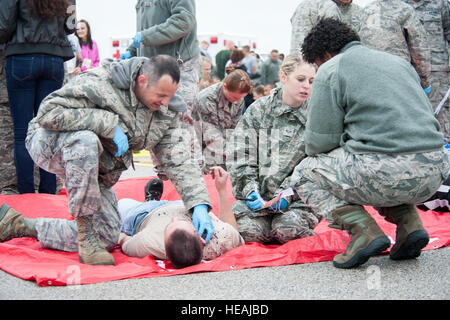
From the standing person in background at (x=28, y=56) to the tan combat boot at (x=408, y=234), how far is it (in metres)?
2.63

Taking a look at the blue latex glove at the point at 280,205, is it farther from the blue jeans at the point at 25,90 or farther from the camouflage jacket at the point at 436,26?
the camouflage jacket at the point at 436,26

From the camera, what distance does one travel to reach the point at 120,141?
7.81ft

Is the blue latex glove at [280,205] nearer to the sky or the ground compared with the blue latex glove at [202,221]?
nearer to the ground

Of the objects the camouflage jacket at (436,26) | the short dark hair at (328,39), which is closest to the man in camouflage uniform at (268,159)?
the short dark hair at (328,39)

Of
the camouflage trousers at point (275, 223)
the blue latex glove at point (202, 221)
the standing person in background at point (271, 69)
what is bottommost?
the standing person in background at point (271, 69)

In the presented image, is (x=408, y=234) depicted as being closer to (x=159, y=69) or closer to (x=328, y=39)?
(x=328, y=39)

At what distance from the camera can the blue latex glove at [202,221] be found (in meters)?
2.45

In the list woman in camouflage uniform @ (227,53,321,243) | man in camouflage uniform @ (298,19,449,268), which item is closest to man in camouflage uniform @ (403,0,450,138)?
woman in camouflage uniform @ (227,53,321,243)

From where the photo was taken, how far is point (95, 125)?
2.34 meters

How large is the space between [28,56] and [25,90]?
25 cm

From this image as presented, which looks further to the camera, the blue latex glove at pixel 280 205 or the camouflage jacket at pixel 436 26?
the camouflage jacket at pixel 436 26

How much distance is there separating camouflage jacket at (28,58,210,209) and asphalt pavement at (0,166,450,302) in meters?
0.59

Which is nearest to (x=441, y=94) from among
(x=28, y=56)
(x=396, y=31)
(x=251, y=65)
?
(x=396, y=31)
